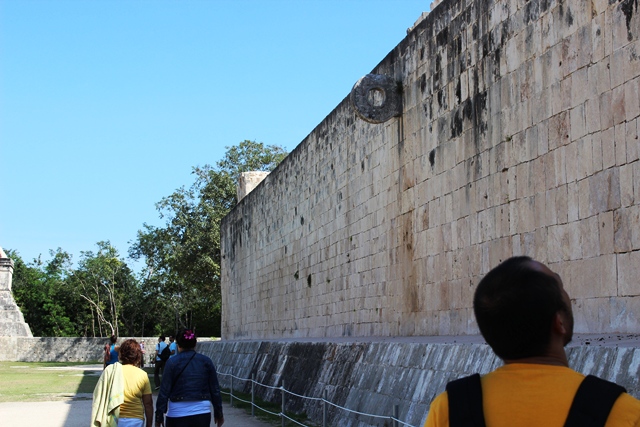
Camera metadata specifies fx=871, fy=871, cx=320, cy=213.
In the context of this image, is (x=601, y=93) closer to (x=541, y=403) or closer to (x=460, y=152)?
(x=460, y=152)

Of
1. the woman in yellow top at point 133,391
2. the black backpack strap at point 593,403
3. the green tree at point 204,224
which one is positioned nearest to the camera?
the black backpack strap at point 593,403

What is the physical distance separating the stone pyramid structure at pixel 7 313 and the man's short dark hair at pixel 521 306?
138 ft

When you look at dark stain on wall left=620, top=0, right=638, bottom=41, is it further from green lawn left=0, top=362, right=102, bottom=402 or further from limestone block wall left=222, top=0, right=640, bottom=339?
green lawn left=0, top=362, right=102, bottom=402

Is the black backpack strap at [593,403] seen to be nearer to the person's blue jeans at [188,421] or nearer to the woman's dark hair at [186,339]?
the person's blue jeans at [188,421]

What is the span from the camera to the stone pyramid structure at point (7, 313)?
4109 centimetres

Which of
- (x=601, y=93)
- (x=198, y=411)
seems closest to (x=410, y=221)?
(x=601, y=93)

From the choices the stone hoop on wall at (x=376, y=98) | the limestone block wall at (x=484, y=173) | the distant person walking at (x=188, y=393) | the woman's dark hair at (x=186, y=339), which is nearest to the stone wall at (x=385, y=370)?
the limestone block wall at (x=484, y=173)

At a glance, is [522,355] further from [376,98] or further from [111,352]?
[111,352]

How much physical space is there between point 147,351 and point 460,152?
1354 inches

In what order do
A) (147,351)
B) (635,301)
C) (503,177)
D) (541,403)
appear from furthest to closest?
(147,351) → (503,177) → (635,301) → (541,403)

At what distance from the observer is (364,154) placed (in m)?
14.0

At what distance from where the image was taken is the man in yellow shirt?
2012 mm

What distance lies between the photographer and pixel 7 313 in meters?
41.3

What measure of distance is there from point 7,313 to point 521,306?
42358 mm
